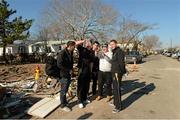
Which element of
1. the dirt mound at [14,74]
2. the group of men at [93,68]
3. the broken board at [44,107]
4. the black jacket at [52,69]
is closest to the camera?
the broken board at [44,107]

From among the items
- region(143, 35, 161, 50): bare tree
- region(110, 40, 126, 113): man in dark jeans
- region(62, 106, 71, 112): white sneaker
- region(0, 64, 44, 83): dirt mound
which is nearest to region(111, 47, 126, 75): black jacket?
region(110, 40, 126, 113): man in dark jeans

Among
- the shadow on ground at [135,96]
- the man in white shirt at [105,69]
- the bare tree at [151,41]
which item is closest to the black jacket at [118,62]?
the man in white shirt at [105,69]

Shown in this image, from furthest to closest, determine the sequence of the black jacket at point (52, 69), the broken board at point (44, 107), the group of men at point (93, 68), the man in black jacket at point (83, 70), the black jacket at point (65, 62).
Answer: the black jacket at point (52, 69), the man in black jacket at point (83, 70), the group of men at point (93, 68), the black jacket at point (65, 62), the broken board at point (44, 107)

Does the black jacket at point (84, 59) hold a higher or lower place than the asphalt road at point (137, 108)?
higher

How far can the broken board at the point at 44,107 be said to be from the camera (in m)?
8.70

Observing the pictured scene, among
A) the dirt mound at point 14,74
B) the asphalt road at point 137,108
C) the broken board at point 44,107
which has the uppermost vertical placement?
the broken board at point 44,107

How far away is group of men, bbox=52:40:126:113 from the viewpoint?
923cm

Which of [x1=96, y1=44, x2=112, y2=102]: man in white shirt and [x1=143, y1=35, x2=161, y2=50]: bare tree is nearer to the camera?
[x1=96, y1=44, x2=112, y2=102]: man in white shirt

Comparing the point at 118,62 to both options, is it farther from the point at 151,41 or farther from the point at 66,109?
the point at 151,41

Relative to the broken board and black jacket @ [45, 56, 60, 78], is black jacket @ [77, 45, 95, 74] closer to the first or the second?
black jacket @ [45, 56, 60, 78]

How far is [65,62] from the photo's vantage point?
9.15 meters

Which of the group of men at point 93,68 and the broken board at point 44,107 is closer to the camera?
the broken board at point 44,107

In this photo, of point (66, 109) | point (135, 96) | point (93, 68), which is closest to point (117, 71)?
point (66, 109)

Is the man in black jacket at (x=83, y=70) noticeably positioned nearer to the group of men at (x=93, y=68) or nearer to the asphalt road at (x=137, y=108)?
the group of men at (x=93, y=68)
